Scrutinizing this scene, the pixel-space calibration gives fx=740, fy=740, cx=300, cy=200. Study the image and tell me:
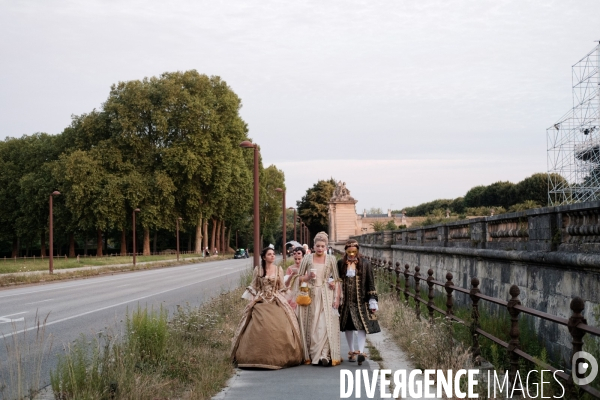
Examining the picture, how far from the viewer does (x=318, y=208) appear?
115375 millimetres

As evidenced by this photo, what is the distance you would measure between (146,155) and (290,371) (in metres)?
54.7

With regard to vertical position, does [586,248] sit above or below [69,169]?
below

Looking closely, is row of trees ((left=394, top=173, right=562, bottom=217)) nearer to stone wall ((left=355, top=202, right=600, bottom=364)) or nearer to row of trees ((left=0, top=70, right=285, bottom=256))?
row of trees ((left=0, top=70, right=285, bottom=256))

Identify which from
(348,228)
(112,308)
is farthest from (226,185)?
(112,308)

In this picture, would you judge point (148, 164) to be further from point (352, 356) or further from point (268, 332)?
point (268, 332)

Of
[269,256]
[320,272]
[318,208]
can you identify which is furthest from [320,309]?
[318,208]

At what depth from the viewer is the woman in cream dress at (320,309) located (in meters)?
9.60

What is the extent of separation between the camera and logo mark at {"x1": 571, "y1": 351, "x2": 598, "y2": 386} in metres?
5.72

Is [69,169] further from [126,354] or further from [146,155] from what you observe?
[126,354]

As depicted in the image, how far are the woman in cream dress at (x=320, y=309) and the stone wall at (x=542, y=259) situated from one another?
2.83 meters

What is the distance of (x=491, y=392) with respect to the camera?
24.4ft

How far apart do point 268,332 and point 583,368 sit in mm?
4204

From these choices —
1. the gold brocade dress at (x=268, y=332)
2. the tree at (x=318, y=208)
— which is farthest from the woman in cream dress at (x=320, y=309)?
the tree at (x=318, y=208)

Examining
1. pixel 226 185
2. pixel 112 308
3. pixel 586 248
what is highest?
pixel 226 185
